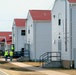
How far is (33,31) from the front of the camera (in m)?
53.5

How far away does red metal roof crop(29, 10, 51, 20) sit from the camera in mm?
53659

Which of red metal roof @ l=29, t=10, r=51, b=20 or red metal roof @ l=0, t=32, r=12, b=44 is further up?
red metal roof @ l=29, t=10, r=51, b=20

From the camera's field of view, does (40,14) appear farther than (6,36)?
No

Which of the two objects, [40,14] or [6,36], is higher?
[40,14]

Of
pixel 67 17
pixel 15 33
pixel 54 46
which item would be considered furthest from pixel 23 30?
pixel 67 17

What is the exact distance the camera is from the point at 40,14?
55781 millimetres

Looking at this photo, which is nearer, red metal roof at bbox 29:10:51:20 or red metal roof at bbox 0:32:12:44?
red metal roof at bbox 29:10:51:20

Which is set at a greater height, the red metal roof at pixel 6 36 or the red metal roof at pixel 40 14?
the red metal roof at pixel 40 14

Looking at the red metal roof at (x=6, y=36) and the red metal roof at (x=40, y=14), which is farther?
the red metal roof at (x=6, y=36)

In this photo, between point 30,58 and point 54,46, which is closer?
point 54,46

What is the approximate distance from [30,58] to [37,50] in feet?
9.71

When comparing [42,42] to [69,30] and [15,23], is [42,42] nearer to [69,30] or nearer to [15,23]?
[69,30]

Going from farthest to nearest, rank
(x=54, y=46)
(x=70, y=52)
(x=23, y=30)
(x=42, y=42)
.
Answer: (x=23, y=30)
(x=42, y=42)
(x=54, y=46)
(x=70, y=52)

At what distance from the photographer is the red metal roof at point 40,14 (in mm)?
53659
